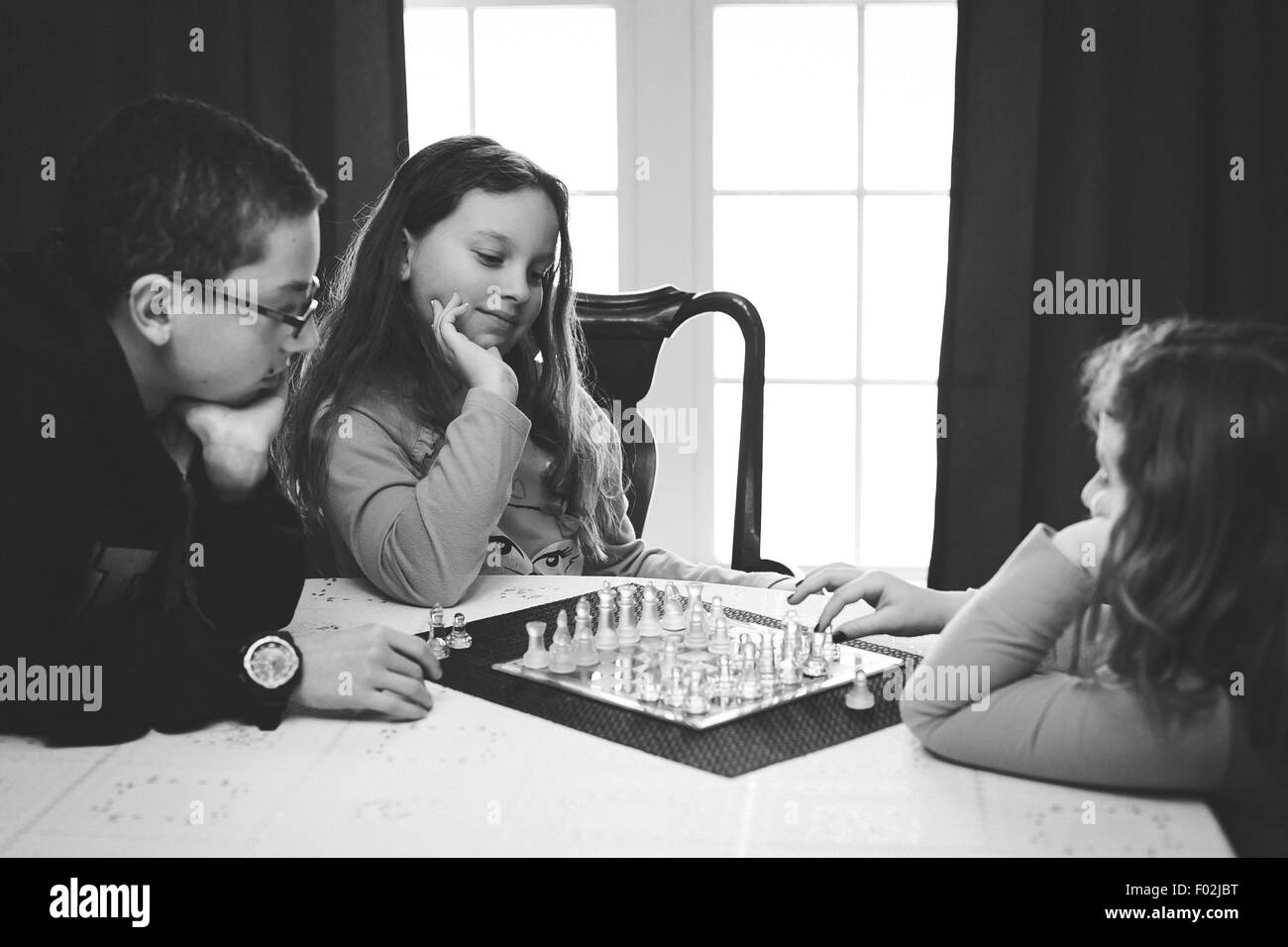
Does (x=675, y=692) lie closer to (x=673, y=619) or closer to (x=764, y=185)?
(x=673, y=619)

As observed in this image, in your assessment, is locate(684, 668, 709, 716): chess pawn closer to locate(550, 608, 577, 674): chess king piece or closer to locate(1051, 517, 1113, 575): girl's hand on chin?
locate(550, 608, 577, 674): chess king piece

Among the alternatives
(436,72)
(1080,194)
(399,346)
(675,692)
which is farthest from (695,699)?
(436,72)

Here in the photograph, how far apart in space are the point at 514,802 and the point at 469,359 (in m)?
0.92

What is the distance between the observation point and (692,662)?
4.15 feet

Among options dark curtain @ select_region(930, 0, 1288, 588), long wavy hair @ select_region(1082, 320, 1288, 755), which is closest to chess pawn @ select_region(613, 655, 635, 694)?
long wavy hair @ select_region(1082, 320, 1288, 755)

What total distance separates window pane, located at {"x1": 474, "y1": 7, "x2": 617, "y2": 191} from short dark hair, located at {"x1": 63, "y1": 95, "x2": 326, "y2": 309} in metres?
2.07

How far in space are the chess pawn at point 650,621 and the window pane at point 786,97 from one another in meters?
2.02

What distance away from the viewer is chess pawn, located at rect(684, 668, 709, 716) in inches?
44.6

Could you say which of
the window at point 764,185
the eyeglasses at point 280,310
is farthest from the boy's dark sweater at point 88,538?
the window at point 764,185

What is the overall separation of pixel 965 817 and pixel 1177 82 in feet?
8.16

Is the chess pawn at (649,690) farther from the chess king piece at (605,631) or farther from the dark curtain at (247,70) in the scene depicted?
the dark curtain at (247,70)

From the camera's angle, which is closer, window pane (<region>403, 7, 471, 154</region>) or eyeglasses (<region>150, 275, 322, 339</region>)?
eyeglasses (<region>150, 275, 322, 339</region>)
